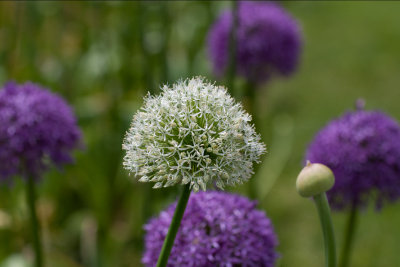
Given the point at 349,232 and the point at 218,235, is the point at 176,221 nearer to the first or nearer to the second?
the point at 218,235

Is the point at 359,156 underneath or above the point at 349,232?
above

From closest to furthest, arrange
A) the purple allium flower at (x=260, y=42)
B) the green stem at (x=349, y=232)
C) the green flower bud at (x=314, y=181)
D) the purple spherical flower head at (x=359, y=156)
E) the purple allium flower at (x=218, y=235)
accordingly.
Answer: the green flower bud at (x=314, y=181) < the purple allium flower at (x=218, y=235) < the purple spherical flower head at (x=359, y=156) < the green stem at (x=349, y=232) < the purple allium flower at (x=260, y=42)

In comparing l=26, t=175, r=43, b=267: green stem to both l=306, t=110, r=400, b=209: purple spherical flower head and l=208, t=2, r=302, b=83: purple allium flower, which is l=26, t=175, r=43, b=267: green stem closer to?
l=306, t=110, r=400, b=209: purple spherical flower head

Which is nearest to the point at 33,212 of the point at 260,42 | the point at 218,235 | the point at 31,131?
the point at 31,131

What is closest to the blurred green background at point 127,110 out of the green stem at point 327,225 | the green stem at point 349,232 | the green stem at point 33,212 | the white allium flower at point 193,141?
the green stem at point 349,232

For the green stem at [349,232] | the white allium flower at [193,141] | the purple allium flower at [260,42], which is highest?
the purple allium flower at [260,42]

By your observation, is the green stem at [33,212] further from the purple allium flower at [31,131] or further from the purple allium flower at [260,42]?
the purple allium flower at [260,42]
